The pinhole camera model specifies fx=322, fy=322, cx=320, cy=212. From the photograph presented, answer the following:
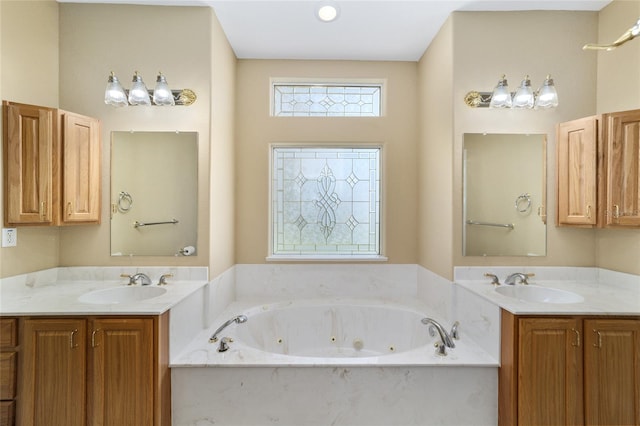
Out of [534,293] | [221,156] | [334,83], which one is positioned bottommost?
[534,293]

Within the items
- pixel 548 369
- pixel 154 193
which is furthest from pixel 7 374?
pixel 548 369

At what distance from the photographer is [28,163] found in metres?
1.96

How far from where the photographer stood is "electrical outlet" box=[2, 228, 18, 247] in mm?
1947

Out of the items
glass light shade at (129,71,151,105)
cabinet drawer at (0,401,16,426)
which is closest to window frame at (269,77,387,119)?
glass light shade at (129,71,151,105)

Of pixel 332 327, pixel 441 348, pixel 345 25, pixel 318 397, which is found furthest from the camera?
pixel 332 327

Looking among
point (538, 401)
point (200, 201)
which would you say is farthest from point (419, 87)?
point (538, 401)

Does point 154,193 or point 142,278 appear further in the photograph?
point 154,193

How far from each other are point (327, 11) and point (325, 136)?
987 millimetres

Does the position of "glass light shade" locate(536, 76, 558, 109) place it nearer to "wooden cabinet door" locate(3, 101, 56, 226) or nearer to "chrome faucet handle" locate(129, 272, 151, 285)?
"chrome faucet handle" locate(129, 272, 151, 285)

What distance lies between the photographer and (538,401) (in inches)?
66.4

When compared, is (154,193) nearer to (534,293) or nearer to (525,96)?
(525,96)

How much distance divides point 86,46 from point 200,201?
54.5 inches

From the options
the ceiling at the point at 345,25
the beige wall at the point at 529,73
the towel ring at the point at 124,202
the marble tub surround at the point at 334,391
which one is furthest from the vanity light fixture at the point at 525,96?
the towel ring at the point at 124,202

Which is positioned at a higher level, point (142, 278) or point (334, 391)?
point (142, 278)
